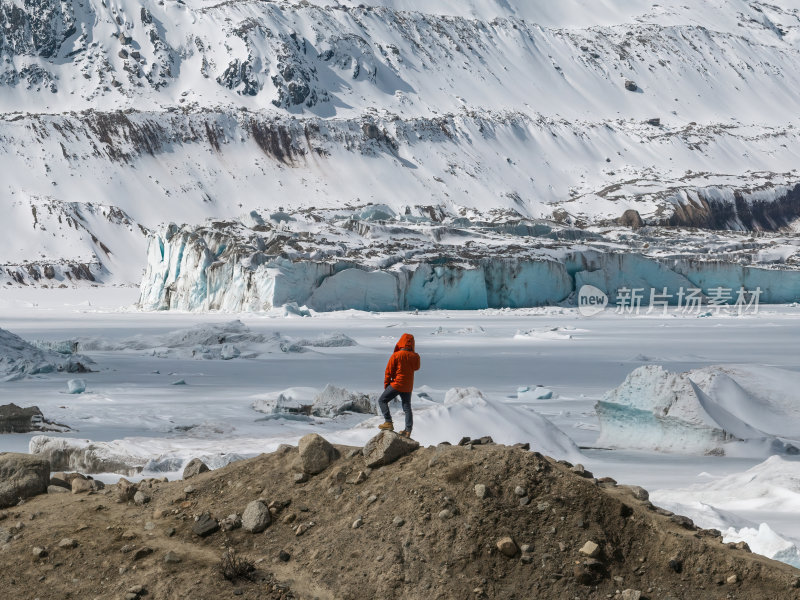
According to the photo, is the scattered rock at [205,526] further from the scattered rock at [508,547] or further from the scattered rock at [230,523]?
the scattered rock at [508,547]

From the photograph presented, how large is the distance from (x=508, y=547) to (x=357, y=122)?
89.2 m

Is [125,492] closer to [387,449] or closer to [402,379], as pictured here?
[387,449]

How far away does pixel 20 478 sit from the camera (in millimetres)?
5289

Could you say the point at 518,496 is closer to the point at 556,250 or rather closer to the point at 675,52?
the point at 556,250

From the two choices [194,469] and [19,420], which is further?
[19,420]

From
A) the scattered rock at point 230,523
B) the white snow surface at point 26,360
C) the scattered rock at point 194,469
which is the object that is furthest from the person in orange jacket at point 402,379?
the white snow surface at point 26,360

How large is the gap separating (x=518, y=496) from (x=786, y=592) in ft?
3.88

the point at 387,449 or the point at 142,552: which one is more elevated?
the point at 387,449

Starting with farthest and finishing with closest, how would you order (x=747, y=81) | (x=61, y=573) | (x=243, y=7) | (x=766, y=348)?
(x=747, y=81)
(x=243, y=7)
(x=766, y=348)
(x=61, y=573)

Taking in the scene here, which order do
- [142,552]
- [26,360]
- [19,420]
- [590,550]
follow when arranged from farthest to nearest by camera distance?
[26,360]
[19,420]
[142,552]
[590,550]

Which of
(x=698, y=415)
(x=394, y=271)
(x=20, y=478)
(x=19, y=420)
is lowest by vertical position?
(x=19, y=420)

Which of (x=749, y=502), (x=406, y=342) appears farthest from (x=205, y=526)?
(x=749, y=502)

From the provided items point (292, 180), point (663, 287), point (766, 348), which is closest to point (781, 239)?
point (663, 287)

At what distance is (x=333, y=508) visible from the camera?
4539 mm
